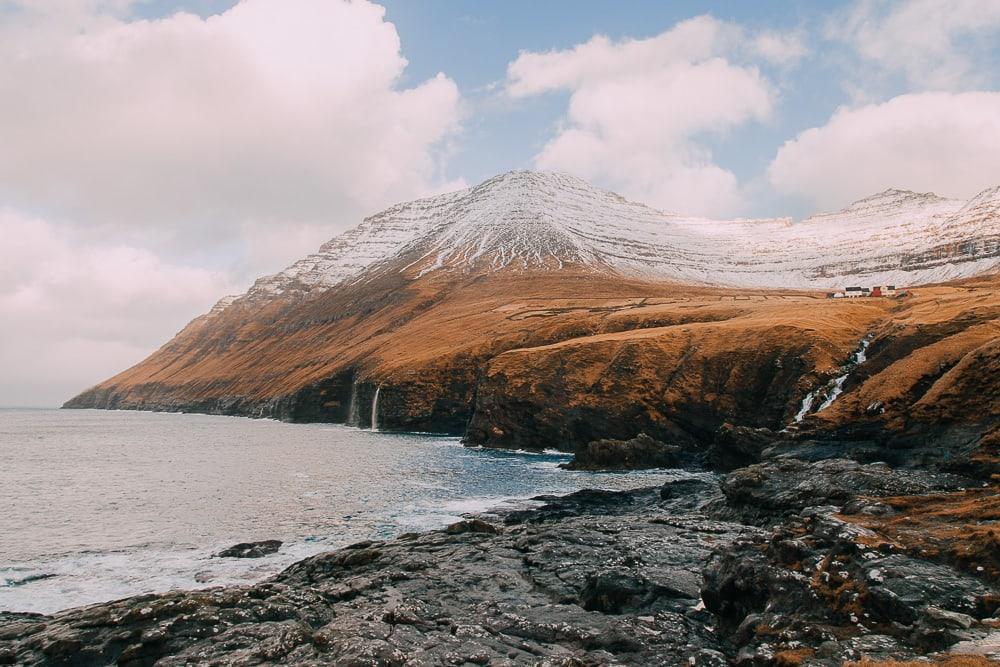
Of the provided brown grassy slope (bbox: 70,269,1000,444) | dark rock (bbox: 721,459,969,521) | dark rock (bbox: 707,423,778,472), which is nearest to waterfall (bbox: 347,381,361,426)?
brown grassy slope (bbox: 70,269,1000,444)

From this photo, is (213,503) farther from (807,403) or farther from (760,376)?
(760,376)

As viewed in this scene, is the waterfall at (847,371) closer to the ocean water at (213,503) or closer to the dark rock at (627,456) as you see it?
the dark rock at (627,456)

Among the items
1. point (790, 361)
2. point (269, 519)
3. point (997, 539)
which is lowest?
point (269, 519)

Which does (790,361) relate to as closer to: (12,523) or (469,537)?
(469,537)

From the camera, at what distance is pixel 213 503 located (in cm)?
5006

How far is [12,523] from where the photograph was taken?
4350 centimetres

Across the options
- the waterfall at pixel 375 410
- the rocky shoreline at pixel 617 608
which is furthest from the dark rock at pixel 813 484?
the waterfall at pixel 375 410

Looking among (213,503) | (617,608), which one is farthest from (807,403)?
(213,503)

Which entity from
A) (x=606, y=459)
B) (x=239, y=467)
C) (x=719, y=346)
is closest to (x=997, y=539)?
(x=606, y=459)

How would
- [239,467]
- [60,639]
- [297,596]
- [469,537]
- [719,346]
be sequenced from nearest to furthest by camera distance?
[60,639] → [297,596] → [469,537] → [239,467] → [719,346]

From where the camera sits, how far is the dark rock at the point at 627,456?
66188mm

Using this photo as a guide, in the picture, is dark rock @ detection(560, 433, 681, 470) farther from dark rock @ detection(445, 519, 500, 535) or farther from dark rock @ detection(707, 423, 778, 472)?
dark rock @ detection(445, 519, 500, 535)

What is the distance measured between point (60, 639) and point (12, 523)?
32.9 meters

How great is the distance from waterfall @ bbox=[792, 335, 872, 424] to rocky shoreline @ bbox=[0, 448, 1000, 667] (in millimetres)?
37886
